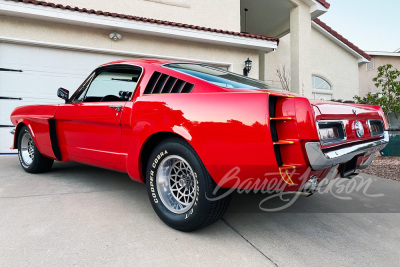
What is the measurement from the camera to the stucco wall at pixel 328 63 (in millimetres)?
10805

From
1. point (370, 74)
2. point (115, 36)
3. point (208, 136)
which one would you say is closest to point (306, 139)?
point (208, 136)

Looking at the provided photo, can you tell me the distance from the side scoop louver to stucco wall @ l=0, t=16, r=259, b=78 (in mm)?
4815

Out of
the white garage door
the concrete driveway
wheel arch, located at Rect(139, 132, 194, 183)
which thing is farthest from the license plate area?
the white garage door

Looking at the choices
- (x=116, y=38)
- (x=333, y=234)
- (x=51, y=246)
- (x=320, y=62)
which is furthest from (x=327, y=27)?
(x=51, y=246)

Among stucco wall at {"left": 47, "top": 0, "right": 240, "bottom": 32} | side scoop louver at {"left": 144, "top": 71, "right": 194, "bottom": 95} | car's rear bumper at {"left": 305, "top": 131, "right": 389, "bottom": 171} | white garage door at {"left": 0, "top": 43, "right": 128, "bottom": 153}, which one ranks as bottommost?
car's rear bumper at {"left": 305, "top": 131, "right": 389, "bottom": 171}

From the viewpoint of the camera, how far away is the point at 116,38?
6.65 m

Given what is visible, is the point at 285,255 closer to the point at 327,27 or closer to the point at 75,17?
the point at 75,17

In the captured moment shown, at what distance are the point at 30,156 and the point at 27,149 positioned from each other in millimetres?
130

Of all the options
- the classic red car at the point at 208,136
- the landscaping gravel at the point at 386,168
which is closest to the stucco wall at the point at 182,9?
the classic red car at the point at 208,136

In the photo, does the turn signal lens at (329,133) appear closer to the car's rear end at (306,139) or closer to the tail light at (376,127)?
the car's rear end at (306,139)

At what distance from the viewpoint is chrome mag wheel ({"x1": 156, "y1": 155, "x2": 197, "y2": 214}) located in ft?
7.22

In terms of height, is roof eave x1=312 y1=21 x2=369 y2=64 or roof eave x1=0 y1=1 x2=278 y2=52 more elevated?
roof eave x1=312 y1=21 x2=369 y2=64

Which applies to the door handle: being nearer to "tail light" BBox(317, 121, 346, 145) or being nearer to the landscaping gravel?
"tail light" BBox(317, 121, 346, 145)

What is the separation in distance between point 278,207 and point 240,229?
73 cm
